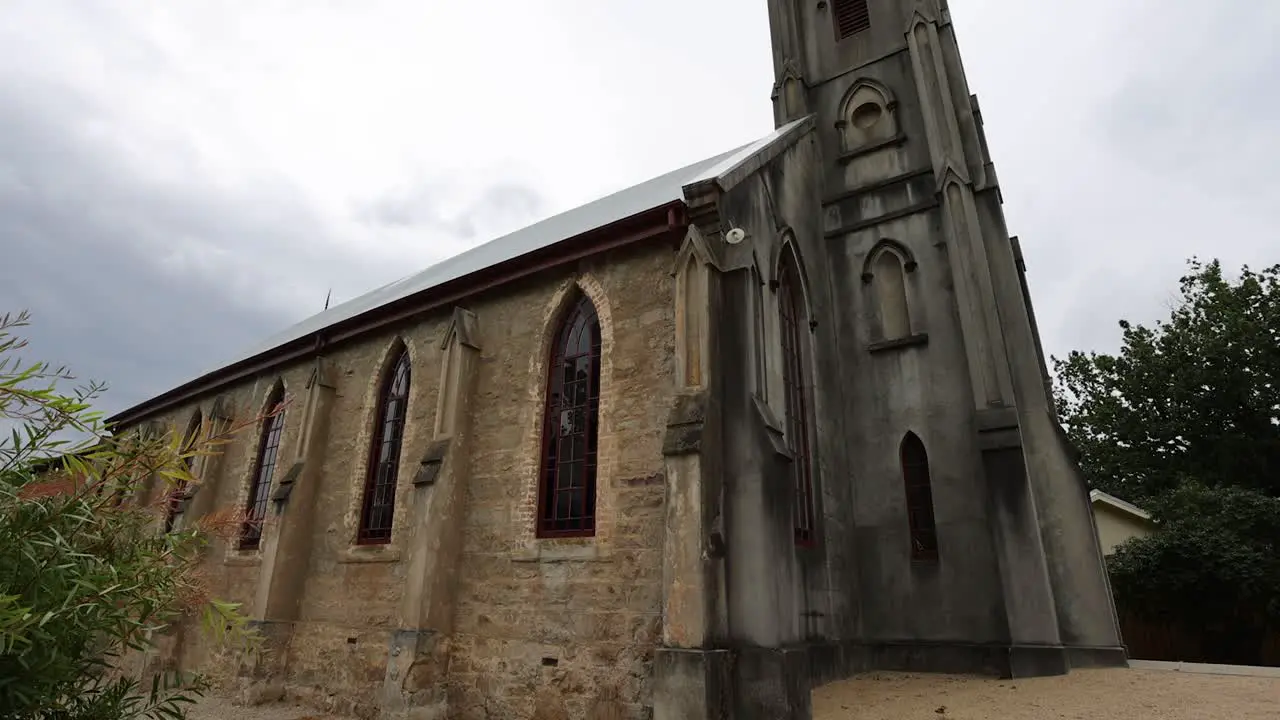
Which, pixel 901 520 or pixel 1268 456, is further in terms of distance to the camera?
pixel 1268 456

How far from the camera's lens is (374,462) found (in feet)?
41.3

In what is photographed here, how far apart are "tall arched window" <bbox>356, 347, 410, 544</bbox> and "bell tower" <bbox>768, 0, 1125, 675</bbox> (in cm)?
815

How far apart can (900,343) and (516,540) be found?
306 inches

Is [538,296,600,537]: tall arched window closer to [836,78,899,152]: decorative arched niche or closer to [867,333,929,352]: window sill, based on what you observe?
[867,333,929,352]: window sill

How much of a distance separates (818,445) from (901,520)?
2.19 metres

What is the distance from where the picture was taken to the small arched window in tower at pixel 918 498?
1139cm

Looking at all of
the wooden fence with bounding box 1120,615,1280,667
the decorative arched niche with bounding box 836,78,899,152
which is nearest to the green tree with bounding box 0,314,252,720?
the decorative arched niche with bounding box 836,78,899,152

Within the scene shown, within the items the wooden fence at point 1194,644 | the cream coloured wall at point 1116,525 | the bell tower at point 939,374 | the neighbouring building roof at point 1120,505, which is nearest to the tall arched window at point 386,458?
the bell tower at point 939,374

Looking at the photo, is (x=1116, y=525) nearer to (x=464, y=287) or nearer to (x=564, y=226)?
(x=564, y=226)

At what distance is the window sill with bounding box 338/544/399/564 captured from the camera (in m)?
11.1

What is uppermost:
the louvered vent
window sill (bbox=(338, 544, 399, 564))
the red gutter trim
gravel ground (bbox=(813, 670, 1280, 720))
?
the louvered vent

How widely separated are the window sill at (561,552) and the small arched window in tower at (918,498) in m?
5.87

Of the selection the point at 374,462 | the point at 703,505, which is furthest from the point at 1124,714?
the point at 374,462

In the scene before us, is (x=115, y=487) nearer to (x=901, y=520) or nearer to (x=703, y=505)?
(x=703, y=505)
